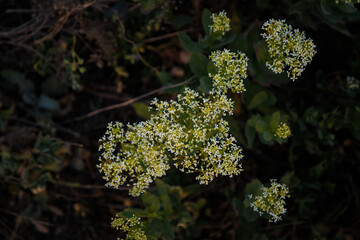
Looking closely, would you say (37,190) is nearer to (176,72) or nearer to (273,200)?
(176,72)

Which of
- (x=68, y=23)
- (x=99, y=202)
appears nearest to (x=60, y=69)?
(x=68, y=23)

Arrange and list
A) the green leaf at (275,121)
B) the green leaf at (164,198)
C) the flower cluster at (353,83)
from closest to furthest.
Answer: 1. the green leaf at (275,121)
2. the green leaf at (164,198)
3. the flower cluster at (353,83)

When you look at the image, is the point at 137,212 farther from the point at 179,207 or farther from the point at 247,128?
the point at 247,128

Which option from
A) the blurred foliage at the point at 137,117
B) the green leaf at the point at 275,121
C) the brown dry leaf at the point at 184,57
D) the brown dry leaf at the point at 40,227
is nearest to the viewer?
the green leaf at the point at 275,121

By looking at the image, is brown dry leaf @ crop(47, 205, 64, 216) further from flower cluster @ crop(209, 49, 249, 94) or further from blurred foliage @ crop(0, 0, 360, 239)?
flower cluster @ crop(209, 49, 249, 94)

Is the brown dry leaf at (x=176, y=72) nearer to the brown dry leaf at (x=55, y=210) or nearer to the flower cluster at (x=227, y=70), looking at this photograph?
the flower cluster at (x=227, y=70)

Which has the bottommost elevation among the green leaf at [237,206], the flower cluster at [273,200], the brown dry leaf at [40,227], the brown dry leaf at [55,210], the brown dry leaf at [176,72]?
the flower cluster at [273,200]

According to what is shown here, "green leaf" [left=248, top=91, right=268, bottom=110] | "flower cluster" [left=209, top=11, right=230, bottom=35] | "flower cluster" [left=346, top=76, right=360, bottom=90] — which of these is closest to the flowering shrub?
"flower cluster" [left=209, top=11, right=230, bottom=35]

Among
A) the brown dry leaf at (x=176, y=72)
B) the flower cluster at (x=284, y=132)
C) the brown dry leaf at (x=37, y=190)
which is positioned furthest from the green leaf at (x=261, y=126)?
the brown dry leaf at (x=37, y=190)
